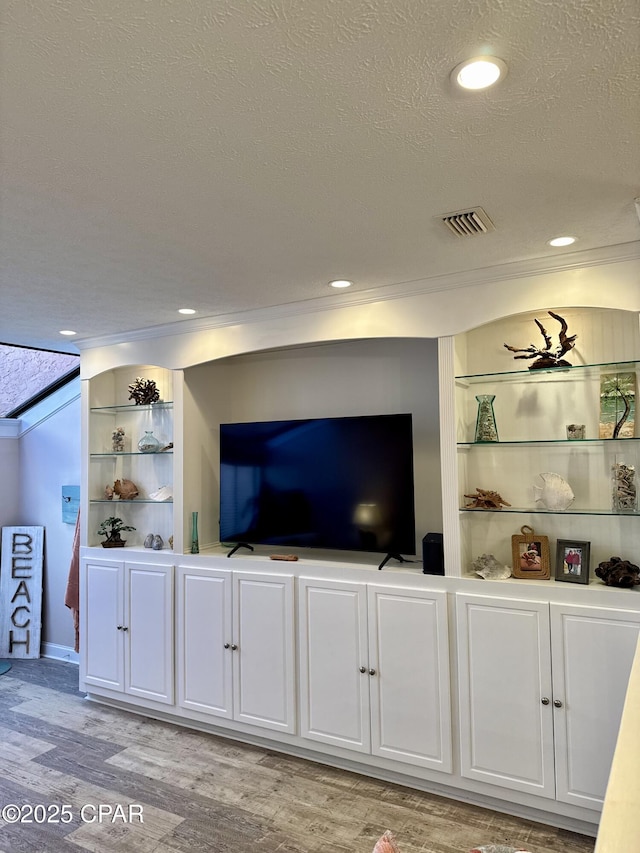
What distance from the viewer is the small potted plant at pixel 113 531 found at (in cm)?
409

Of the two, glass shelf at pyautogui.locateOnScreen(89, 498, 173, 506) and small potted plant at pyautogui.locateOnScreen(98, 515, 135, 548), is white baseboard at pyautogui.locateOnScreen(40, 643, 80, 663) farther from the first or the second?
glass shelf at pyautogui.locateOnScreen(89, 498, 173, 506)

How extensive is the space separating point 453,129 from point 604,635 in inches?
84.3

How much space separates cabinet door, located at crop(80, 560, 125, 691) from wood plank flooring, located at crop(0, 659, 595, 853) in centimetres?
36

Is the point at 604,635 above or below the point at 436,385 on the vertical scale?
below

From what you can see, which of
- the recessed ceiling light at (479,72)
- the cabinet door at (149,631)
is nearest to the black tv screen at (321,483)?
the cabinet door at (149,631)

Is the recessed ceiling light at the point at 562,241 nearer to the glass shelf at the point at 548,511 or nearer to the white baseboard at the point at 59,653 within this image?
the glass shelf at the point at 548,511

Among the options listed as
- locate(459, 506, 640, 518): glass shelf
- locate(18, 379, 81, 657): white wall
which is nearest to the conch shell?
locate(18, 379, 81, 657): white wall

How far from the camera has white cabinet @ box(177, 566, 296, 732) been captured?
3.25 meters

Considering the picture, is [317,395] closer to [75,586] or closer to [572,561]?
[572,561]

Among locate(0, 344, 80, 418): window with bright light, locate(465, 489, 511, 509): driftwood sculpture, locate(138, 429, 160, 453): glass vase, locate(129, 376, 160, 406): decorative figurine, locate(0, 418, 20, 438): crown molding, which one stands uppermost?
locate(0, 344, 80, 418): window with bright light

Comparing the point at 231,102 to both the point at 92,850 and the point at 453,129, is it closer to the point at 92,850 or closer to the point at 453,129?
the point at 453,129

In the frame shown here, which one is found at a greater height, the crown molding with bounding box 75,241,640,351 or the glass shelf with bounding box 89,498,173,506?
the crown molding with bounding box 75,241,640,351

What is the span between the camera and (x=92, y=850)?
8.09 feet

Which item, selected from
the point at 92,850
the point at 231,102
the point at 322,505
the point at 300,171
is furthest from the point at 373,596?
the point at 231,102
